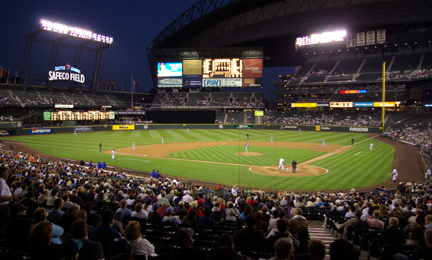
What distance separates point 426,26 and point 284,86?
36.0 metres

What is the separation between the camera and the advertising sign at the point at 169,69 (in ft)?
281

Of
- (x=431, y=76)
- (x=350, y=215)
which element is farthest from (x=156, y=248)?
(x=431, y=76)

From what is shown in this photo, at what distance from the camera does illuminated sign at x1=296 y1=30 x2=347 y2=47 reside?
65.9 metres

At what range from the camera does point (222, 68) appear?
84.0 metres

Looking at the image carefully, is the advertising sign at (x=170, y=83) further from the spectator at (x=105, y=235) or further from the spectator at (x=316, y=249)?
the spectator at (x=316, y=249)

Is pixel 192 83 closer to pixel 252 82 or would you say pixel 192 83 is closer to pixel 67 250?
pixel 252 82

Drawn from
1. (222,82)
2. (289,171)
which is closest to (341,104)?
(222,82)

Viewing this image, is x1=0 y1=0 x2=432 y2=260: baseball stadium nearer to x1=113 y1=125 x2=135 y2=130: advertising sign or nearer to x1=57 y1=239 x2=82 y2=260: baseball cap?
x1=113 y1=125 x2=135 y2=130: advertising sign

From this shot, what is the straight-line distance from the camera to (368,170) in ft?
79.5

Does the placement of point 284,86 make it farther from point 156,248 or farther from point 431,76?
point 156,248

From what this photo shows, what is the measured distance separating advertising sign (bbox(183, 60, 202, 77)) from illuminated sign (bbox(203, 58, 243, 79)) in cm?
168

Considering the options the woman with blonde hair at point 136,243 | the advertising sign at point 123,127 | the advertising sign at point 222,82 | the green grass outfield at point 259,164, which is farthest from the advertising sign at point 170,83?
the woman with blonde hair at point 136,243

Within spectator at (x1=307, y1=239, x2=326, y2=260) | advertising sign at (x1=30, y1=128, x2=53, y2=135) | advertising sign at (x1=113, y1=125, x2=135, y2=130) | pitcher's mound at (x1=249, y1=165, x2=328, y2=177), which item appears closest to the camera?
spectator at (x1=307, y1=239, x2=326, y2=260)

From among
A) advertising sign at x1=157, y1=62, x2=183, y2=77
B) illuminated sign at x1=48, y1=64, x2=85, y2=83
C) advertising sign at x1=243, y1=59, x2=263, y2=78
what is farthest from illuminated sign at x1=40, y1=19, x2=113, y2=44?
advertising sign at x1=243, y1=59, x2=263, y2=78
